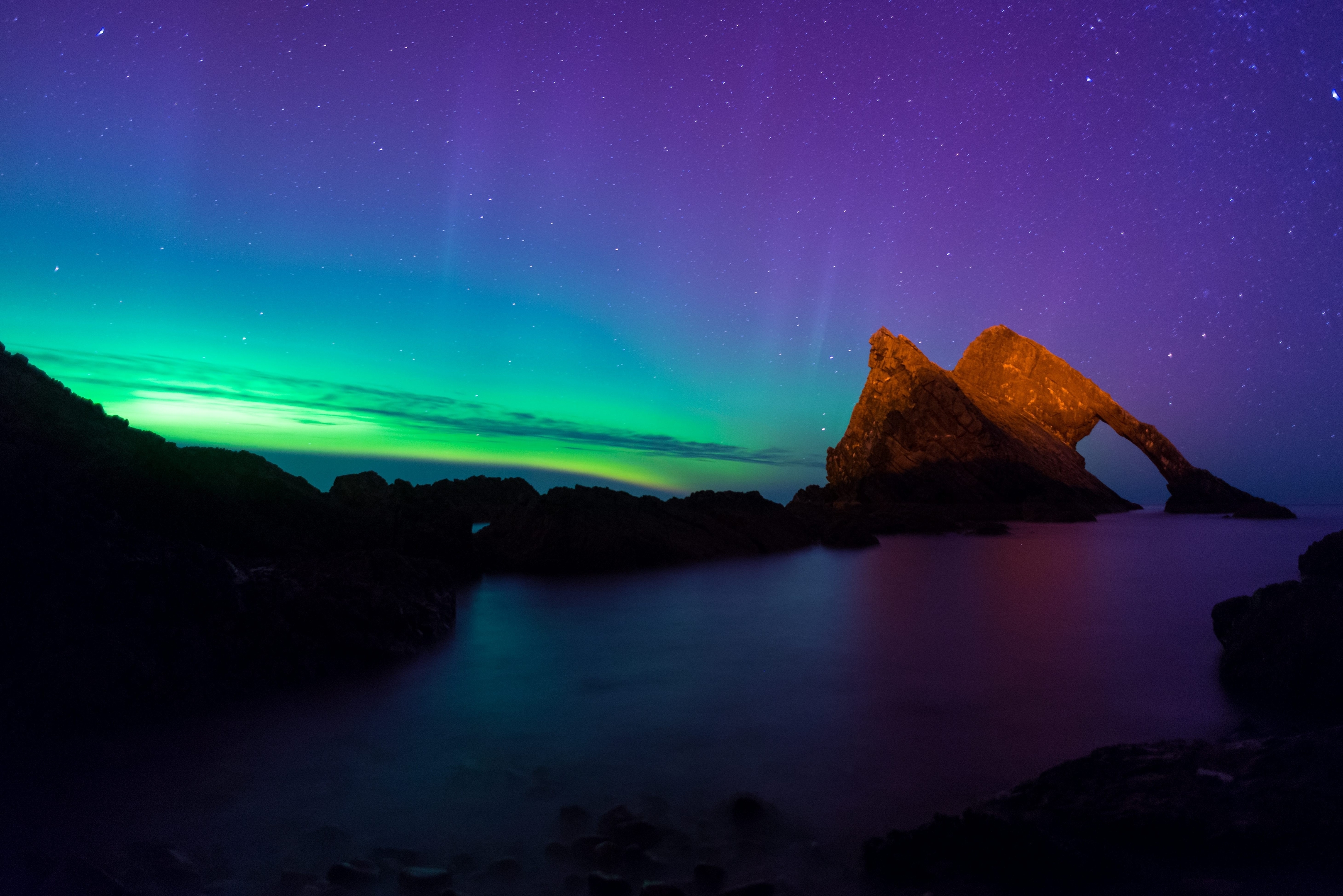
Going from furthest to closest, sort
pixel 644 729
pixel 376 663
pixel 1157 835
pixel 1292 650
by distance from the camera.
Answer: pixel 376 663 < pixel 1292 650 < pixel 644 729 < pixel 1157 835

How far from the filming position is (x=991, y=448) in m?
53.3

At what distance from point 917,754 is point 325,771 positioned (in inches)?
163

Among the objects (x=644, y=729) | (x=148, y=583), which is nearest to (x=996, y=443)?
(x=644, y=729)

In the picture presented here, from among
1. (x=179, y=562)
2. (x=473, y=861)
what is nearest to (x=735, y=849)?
(x=473, y=861)

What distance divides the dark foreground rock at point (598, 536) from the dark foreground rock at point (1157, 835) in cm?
1292

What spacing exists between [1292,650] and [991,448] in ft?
169

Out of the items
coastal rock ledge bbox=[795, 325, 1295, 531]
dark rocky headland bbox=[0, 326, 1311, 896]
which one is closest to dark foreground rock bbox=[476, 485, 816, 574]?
dark rocky headland bbox=[0, 326, 1311, 896]

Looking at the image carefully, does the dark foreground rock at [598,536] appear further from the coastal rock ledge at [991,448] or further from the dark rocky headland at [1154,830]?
the coastal rock ledge at [991,448]

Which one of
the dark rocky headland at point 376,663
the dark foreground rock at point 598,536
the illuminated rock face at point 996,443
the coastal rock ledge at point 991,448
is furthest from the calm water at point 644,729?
the illuminated rock face at point 996,443

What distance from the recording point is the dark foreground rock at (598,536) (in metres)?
15.8

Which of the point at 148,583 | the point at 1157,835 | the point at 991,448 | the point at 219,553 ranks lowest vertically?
the point at 1157,835

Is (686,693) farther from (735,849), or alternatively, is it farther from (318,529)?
(318,529)

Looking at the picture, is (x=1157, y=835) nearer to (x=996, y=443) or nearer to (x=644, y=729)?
(x=644, y=729)

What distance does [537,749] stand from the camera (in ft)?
16.6
